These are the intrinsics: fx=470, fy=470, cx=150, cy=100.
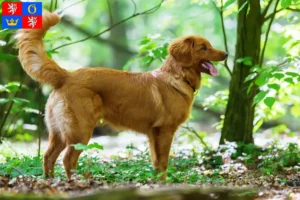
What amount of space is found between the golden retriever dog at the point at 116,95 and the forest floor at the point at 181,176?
1.12ft

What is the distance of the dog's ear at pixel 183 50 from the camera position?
19.7 ft

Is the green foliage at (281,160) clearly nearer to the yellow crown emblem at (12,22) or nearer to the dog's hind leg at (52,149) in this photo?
the dog's hind leg at (52,149)

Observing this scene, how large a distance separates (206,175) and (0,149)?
393 cm

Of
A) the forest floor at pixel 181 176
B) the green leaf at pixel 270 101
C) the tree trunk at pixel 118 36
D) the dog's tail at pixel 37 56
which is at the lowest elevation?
the forest floor at pixel 181 176

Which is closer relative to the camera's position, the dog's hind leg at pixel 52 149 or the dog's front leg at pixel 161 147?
the dog's hind leg at pixel 52 149

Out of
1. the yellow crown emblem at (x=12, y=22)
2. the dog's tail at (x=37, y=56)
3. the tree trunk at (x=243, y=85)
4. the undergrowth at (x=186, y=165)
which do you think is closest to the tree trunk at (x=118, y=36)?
the tree trunk at (x=243, y=85)

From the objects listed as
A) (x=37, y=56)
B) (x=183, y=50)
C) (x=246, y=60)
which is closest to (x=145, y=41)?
(x=183, y=50)

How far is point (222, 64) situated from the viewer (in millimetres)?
7297

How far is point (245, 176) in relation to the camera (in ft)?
18.8

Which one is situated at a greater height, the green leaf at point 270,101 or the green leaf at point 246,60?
the green leaf at point 246,60

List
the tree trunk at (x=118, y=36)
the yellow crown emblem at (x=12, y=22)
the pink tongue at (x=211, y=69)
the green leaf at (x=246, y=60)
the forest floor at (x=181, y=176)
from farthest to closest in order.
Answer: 1. the tree trunk at (x=118, y=36)
2. the green leaf at (x=246, y=60)
3. the yellow crown emblem at (x=12, y=22)
4. the pink tongue at (x=211, y=69)
5. the forest floor at (x=181, y=176)

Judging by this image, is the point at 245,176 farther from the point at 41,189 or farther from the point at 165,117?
the point at 41,189

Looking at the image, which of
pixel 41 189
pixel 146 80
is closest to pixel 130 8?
pixel 146 80

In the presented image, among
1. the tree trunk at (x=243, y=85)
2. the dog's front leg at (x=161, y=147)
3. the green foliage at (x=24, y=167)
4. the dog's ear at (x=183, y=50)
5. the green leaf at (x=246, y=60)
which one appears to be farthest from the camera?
the tree trunk at (x=243, y=85)
